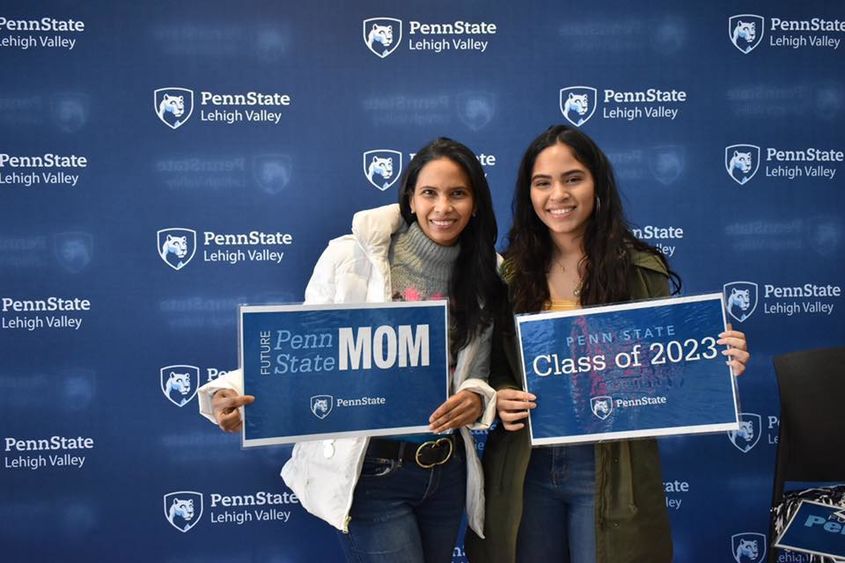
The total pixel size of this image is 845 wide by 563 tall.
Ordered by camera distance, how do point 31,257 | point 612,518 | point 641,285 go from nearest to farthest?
point 612,518, point 641,285, point 31,257

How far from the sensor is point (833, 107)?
3367mm

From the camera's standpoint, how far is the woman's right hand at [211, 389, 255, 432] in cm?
174

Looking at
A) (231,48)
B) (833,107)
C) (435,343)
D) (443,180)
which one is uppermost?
(231,48)

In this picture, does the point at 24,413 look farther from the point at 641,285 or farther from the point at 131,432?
the point at 641,285

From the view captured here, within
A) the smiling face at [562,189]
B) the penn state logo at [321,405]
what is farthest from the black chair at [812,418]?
the penn state logo at [321,405]

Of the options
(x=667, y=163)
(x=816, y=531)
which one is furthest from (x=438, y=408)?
(x=667, y=163)

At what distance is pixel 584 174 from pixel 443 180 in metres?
0.40

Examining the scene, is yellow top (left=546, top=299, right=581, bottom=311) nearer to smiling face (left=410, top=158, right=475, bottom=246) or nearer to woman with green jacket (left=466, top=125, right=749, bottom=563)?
woman with green jacket (left=466, top=125, right=749, bottom=563)

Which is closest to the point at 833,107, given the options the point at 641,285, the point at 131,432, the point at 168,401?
the point at 641,285

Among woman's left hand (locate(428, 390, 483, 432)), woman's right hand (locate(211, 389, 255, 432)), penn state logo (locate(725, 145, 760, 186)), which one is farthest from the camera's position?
penn state logo (locate(725, 145, 760, 186))

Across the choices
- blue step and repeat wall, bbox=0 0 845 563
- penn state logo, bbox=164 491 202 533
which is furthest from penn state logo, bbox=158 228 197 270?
penn state logo, bbox=164 491 202 533

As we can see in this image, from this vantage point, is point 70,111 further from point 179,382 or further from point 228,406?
point 228,406

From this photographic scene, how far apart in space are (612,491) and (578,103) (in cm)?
202

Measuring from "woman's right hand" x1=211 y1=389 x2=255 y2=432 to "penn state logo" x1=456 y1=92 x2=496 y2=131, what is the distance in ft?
6.29
